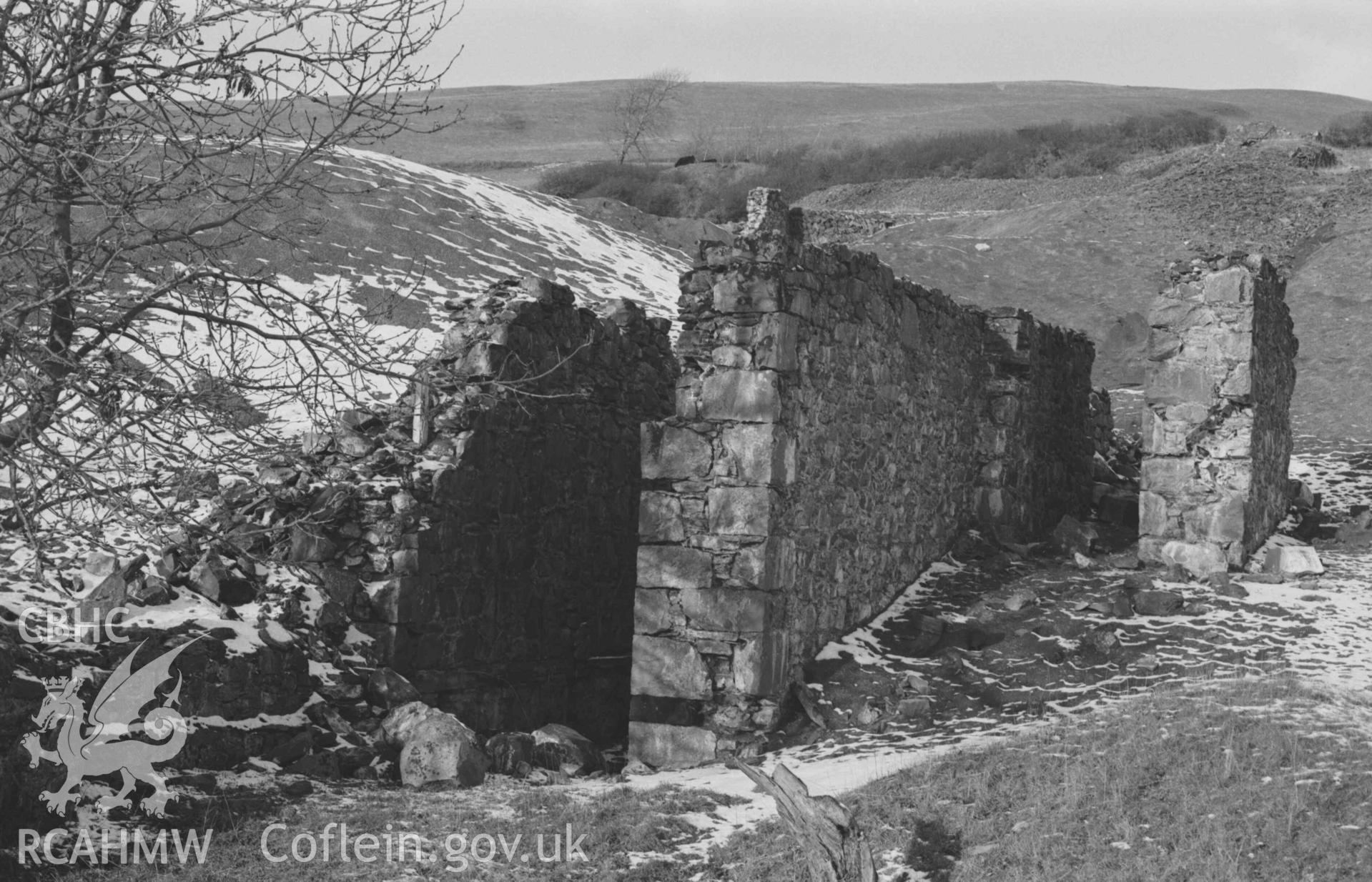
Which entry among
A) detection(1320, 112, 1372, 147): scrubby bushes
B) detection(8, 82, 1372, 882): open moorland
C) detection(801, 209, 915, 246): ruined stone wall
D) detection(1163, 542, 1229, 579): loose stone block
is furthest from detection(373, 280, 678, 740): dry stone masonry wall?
detection(1320, 112, 1372, 147): scrubby bushes

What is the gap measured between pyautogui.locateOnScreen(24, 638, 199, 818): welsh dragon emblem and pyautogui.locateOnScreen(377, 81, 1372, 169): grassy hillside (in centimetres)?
5364

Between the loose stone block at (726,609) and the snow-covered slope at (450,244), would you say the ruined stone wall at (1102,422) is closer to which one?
the snow-covered slope at (450,244)

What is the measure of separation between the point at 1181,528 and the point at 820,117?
67256mm

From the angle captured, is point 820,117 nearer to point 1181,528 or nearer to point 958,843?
point 1181,528

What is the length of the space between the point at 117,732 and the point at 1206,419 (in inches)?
393

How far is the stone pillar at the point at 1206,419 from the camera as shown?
1251 cm

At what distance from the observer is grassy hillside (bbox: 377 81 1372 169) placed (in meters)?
65.6

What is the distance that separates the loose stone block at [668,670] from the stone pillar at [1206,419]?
5668mm

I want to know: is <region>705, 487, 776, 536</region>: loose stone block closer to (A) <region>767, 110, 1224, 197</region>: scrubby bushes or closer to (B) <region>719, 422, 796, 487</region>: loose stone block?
(B) <region>719, 422, 796, 487</region>: loose stone block

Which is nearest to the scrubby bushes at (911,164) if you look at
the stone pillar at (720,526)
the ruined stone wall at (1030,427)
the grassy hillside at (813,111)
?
Answer: the grassy hillside at (813,111)

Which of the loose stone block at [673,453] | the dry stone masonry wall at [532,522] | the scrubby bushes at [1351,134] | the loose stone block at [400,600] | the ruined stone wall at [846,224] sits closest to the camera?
the loose stone block at [673,453]

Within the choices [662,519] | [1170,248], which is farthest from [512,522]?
[1170,248]

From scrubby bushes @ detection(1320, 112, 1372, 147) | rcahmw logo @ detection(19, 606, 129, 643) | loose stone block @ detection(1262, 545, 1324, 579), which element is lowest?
loose stone block @ detection(1262, 545, 1324, 579)

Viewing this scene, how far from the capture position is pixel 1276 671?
943 centimetres
